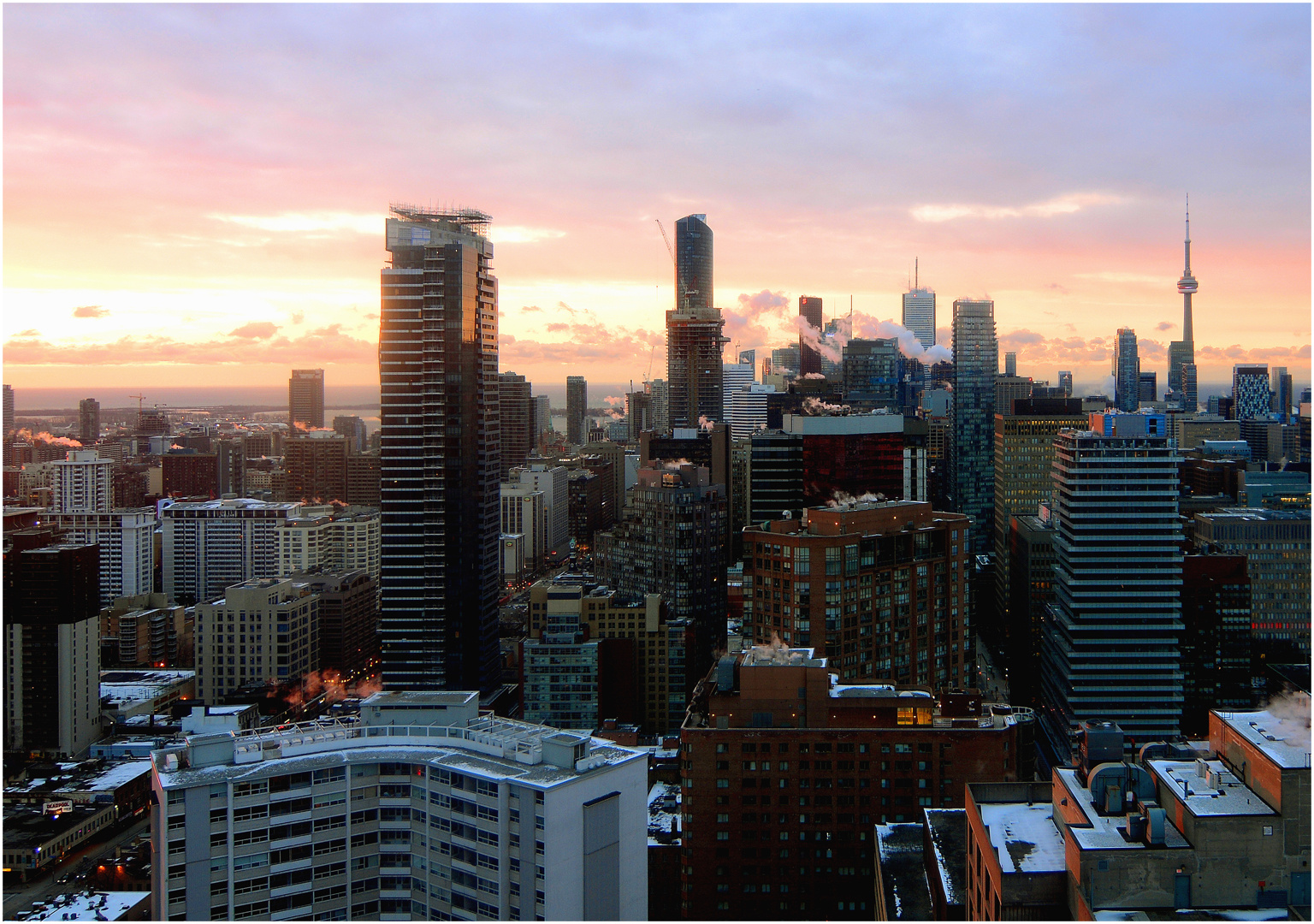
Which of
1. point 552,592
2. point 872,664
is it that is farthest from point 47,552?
point 872,664

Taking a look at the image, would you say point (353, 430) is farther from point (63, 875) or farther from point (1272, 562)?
Answer: point (1272, 562)

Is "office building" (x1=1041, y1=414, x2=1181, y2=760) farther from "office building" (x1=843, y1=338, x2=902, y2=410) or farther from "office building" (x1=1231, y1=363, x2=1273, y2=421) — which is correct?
"office building" (x1=1231, y1=363, x2=1273, y2=421)

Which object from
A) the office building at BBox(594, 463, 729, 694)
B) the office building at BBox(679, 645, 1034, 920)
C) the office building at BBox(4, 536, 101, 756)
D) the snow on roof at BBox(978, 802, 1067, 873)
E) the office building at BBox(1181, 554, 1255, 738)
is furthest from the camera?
the office building at BBox(594, 463, 729, 694)

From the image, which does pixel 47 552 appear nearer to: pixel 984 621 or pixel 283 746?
pixel 283 746

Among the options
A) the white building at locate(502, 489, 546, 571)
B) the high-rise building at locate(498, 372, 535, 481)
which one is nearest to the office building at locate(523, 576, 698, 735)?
the white building at locate(502, 489, 546, 571)

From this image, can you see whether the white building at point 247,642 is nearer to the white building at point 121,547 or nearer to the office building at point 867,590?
the white building at point 121,547

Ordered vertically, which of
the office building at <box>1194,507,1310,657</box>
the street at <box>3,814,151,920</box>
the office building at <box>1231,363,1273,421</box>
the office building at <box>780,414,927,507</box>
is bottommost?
the street at <box>3,814,151,920</box>

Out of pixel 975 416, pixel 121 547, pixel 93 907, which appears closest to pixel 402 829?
pixel 93 907
